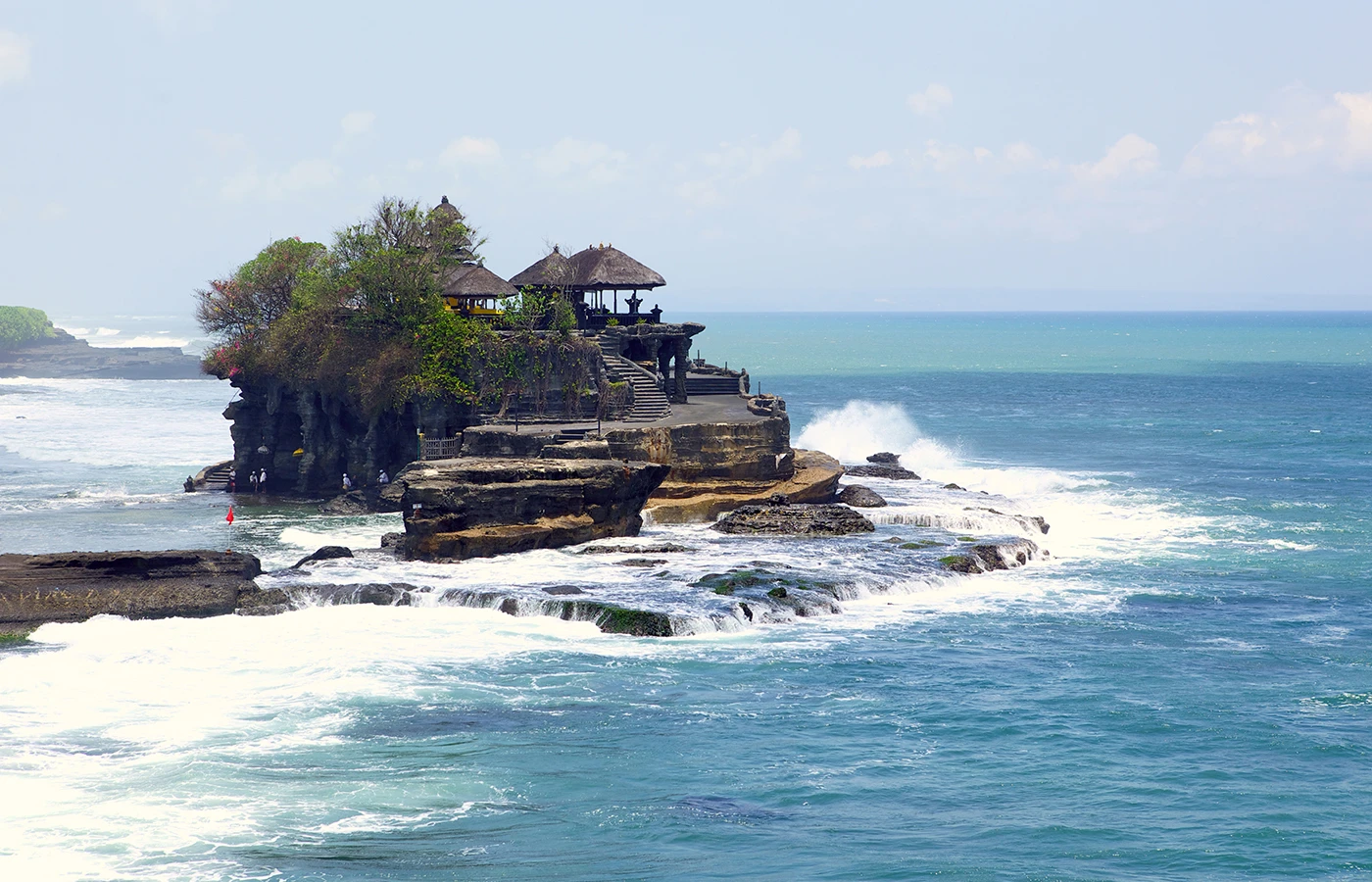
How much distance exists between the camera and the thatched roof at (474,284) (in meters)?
56.7

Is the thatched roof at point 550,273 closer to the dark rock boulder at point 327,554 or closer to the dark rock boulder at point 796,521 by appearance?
the dark rock boulder at point 796,521

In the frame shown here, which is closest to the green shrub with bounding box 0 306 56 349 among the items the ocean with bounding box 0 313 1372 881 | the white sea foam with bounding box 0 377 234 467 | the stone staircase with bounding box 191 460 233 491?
the white sea foam with bounding box 0 377 234 467

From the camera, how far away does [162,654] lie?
32.2 m

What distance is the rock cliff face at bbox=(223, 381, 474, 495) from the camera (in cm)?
5641

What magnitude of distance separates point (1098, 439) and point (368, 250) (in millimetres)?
45395

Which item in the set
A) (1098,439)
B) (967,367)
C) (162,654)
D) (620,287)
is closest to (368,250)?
(620,287)

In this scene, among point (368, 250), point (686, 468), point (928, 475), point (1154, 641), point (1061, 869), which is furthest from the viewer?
point (928, 475)

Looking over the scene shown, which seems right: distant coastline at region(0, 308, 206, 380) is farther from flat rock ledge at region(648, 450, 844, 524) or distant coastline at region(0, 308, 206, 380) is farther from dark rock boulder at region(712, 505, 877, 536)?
dark rock boulder at region(712, 505, 877, 536)

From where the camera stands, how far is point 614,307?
201ft

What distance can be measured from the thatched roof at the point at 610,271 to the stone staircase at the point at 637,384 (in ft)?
7.79

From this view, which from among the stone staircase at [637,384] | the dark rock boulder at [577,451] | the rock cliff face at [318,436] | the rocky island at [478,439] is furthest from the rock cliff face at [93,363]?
the dark rock boulder at [577,451]

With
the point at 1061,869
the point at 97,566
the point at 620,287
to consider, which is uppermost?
the point at 620,287

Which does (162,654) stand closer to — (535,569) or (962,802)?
(535,569)

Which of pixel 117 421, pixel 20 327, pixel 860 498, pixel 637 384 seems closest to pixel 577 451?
pixel 637 384
